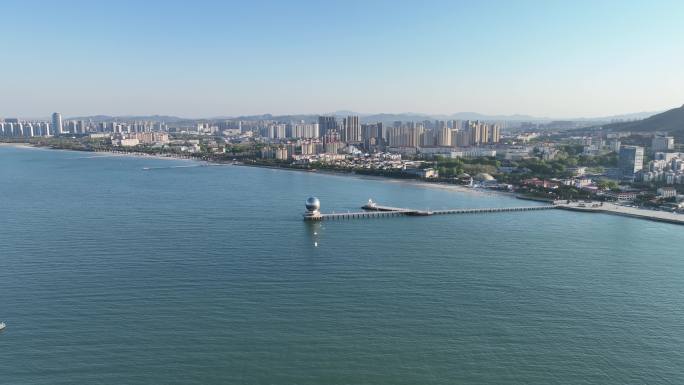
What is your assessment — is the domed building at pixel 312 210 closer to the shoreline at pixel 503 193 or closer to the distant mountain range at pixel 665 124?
the shoreline at pixel 503 193

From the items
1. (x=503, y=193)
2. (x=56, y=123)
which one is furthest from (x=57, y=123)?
(x=503, y=193)

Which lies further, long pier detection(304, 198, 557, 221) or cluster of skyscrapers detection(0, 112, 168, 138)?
cluster of skyscrapers detection(0, 112, 168, 138)

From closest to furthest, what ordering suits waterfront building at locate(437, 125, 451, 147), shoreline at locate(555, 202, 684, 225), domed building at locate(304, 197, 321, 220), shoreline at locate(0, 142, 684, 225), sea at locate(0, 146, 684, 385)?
sea at locate(0, 146, 684, 385), domed building at locate(304, 197, 321, 220), shoreline at locate(555, 202, 684, 225), shoreline at locate(0, 142, 684, 225), waterfront building at locate(437, 125, 451, 147)

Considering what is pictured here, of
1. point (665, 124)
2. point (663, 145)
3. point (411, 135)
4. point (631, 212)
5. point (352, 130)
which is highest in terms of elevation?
point (665, 124)

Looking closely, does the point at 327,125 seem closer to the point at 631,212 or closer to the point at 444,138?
the point at 444,138

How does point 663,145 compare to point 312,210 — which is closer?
point 312,210

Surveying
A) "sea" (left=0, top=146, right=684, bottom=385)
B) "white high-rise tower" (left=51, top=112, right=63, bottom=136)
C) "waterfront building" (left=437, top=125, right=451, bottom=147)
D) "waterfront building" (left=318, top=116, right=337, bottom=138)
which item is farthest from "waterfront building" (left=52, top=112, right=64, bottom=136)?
"sea" (left=0, top=146, right=684, bottom=385)

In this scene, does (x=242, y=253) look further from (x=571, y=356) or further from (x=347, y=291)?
(x=571, y=356)

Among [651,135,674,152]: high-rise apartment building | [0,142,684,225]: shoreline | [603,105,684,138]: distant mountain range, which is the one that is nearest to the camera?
[0,142,684,225]: shoreline

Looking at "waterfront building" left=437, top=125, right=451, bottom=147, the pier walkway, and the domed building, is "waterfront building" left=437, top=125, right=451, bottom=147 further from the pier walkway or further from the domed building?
the domed building

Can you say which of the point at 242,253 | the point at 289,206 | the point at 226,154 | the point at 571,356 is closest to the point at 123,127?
the point at 226,154

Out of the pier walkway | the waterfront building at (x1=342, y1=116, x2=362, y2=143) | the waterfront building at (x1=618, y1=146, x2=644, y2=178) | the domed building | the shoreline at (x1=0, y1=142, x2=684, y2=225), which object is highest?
the waterfront building at (x1=342, y1=116, x2=362, y2=143)
